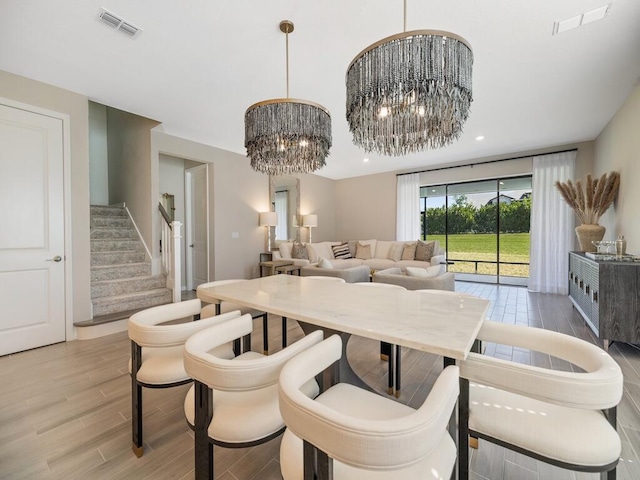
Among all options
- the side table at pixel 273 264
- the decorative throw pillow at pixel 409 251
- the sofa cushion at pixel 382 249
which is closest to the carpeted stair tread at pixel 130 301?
the side table at pixel 273 264

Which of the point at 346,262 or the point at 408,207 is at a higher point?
the point at 408,207

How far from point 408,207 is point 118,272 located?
5.89 meters

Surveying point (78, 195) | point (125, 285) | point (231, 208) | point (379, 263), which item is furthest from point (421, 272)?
point (78, 195)

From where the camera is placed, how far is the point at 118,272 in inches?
153

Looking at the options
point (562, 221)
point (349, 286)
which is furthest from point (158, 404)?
point (562, 221)

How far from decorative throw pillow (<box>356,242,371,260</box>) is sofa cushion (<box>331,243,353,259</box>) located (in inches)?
8.2

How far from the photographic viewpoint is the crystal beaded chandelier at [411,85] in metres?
1.25

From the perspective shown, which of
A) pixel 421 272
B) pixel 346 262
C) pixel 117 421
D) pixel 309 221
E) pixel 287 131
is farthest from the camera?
pixel 309 221

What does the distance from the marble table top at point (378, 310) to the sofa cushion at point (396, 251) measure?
13.8 ft

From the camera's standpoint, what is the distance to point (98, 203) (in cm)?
542

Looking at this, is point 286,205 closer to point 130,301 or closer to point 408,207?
point 408,207

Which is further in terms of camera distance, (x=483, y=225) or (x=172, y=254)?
(x=483, y=225)

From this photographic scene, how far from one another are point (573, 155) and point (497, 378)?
5.90m

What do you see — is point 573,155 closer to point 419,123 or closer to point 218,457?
point 419,123
